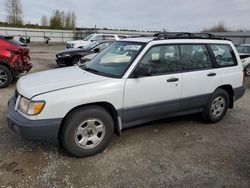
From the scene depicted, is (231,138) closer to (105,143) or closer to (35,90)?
(105,143)

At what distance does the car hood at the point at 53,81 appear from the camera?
3184mm

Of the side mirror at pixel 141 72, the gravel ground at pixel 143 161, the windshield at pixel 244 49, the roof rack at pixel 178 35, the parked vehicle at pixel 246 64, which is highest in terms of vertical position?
the roof rack at pixel 178 35

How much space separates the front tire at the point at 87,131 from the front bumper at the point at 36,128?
0.15 metres

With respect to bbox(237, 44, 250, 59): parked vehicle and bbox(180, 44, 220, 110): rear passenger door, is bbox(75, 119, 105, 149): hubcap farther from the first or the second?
bbox(237, 44, 250, 59): parked vehicle

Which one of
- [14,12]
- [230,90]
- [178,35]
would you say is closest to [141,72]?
[178,35]

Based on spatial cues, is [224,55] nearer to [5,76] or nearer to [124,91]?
[124,91]

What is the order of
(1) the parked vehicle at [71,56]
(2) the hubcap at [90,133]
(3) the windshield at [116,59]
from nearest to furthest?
(2) the hubcap at [90,133] → (3) the windshield at [116,59] → (1) the parked vehicle at [71,56]

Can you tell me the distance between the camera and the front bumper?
118 inches

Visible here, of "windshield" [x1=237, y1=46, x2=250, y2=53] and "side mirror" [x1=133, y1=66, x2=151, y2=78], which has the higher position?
"windshield" [x1=237, y1=46, x2=250, y2=53]

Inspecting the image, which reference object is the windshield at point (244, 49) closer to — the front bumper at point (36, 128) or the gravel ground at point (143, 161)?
the gravel ground at point (143, 161)

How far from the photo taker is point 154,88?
12.4ft

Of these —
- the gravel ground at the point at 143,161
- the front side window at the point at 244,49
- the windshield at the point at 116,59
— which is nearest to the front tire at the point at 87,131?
the gravel ground at the point at 143,161

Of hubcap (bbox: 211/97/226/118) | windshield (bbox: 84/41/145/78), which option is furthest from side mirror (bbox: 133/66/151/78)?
hubcap (bbox: 211/97/226/118)

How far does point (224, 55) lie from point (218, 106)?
3.46ft
